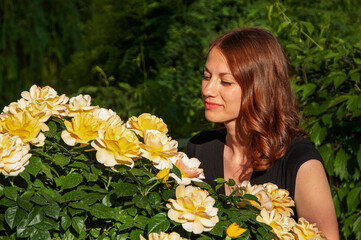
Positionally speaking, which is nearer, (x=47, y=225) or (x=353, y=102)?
(x=47, y=225)

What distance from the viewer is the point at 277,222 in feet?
3.29

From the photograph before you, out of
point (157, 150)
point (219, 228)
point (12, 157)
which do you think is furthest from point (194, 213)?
point (12, 157)

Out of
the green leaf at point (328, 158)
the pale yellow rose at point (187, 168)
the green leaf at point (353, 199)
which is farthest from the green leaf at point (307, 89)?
the pale yellow rose at point (187, 168)

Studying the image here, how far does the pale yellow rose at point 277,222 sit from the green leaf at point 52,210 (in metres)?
0.44

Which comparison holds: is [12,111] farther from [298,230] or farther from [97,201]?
[298,230]

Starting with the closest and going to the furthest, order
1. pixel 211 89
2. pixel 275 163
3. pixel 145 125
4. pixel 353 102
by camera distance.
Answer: pixel 145 125
pixel 211 89
pixel 275 163
pixel 353 102

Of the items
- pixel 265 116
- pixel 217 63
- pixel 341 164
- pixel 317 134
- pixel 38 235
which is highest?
pixel 217 63

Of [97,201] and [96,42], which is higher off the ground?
[97,201]

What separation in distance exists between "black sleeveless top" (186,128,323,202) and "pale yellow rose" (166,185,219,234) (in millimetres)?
947

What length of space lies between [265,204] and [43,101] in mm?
607

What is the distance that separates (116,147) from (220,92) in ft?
2.95

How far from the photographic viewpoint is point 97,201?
96cm

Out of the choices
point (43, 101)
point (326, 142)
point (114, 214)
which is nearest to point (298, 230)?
point (114, 214)

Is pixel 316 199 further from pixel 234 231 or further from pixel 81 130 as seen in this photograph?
pixel 81 130
